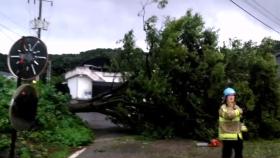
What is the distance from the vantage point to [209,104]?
17.0m

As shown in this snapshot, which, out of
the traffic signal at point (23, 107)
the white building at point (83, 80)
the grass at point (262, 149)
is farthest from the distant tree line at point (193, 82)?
the white building at point (83, 80)

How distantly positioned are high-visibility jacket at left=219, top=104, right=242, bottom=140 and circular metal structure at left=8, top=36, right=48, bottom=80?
3745 mm

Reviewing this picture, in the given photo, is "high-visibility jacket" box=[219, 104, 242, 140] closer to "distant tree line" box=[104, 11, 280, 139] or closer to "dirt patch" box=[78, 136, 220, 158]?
"dirt patch" box=[78, 136, 220, 158]

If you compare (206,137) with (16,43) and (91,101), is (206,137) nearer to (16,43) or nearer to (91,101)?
(91,101)

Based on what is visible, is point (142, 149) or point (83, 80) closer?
point (142, 149)

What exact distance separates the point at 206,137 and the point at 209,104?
50.0 inches

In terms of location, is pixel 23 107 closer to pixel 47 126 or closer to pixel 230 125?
pixel 230 125

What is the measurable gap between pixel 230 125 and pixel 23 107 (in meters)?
4.21

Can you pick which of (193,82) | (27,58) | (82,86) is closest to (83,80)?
(82,86)

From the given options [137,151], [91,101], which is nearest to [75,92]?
[91,101]

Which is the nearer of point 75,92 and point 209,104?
point 209,104

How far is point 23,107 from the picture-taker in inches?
385

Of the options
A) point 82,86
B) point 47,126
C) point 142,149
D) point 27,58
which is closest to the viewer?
point 27,58

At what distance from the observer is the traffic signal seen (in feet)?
31.8
